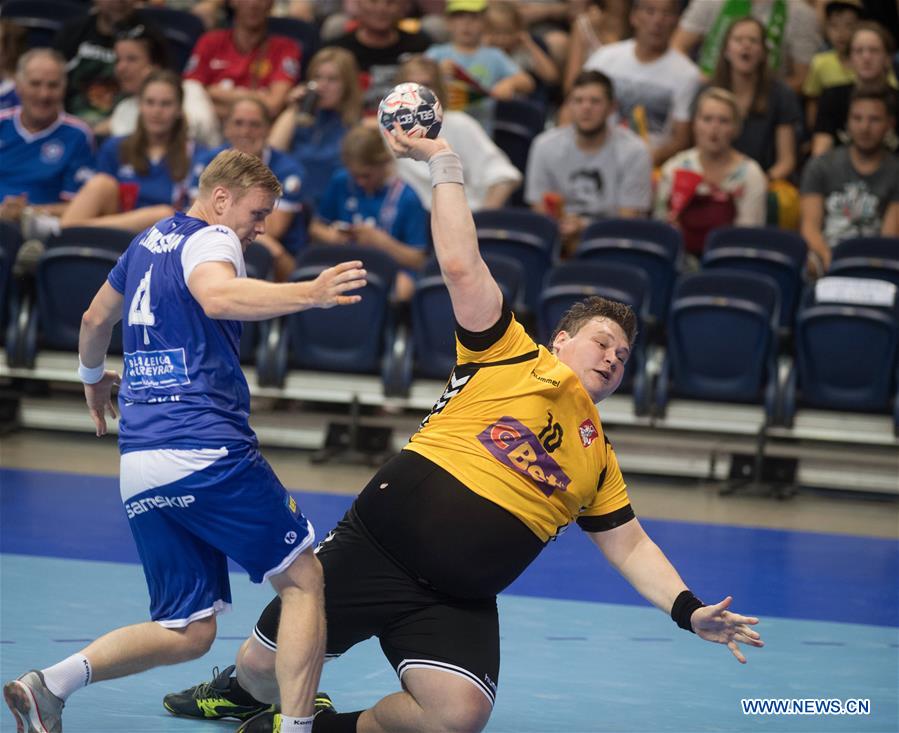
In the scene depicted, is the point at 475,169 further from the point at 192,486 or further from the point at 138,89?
the point at 192,486

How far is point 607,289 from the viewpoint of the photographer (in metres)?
8.65

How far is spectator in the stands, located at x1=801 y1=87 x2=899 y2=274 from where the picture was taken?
9.52 meters

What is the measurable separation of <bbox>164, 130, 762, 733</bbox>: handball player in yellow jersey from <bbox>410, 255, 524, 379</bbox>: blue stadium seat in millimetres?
4455

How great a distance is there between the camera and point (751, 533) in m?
7.78

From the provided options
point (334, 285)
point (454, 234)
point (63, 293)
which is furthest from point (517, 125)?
point (334, 285)

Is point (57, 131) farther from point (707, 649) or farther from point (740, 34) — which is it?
point (707, 649)

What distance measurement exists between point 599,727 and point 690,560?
2.47m

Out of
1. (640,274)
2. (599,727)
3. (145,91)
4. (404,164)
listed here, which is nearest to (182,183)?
(145,91)

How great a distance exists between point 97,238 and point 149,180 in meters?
→ 0.75

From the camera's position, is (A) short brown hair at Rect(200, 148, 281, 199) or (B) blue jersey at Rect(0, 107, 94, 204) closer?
(A) short brown hair at Rect(200, 148, 281, 199)
